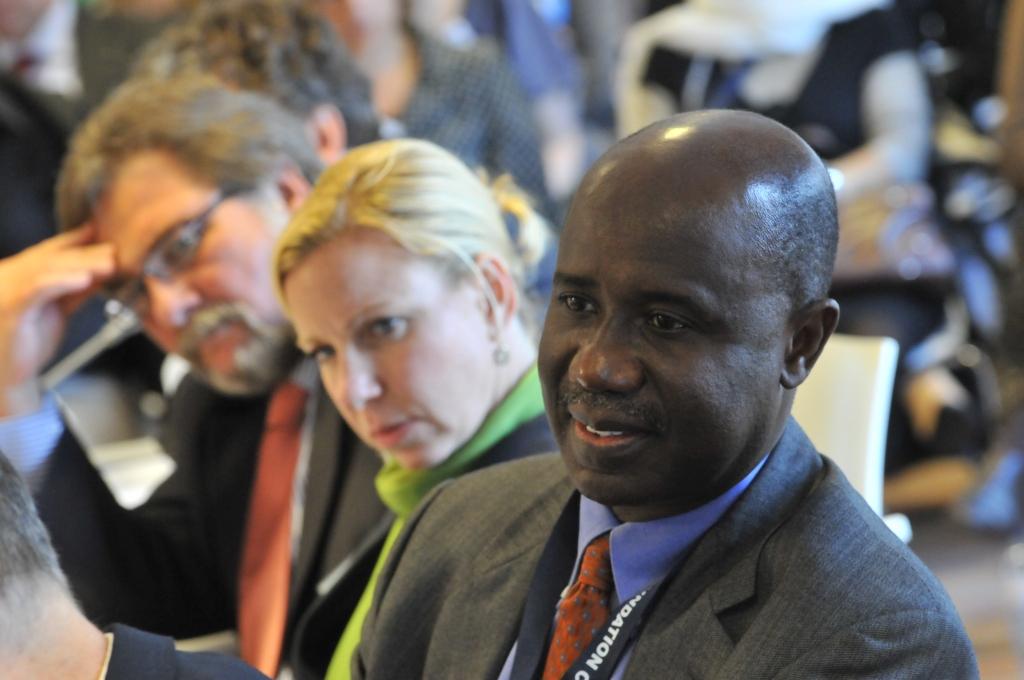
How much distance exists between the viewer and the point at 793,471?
4.24ft

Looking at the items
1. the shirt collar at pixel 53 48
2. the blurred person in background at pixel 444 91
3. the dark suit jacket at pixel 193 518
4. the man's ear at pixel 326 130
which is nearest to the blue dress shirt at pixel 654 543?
the dark suit jacket at pixel 193 518

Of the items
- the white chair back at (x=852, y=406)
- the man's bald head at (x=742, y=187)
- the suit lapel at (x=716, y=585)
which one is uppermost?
the man's bald head at (x=742, y=187)

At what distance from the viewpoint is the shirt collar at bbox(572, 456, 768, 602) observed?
4.18 feet

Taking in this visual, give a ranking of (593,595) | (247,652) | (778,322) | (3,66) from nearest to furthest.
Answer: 1. (778,322)
2. (593,595)
3. (247,652)
4. (3,66)

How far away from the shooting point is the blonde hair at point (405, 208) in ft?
6.09

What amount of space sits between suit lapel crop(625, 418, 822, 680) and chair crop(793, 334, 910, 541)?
82 cm

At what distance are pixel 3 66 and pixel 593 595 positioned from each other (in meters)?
3.15

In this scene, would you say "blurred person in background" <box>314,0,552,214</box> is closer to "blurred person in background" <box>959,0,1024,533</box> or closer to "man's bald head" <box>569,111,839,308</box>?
"blurred person in background" <box>959,0,1024,533</box>

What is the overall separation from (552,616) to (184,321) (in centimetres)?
117

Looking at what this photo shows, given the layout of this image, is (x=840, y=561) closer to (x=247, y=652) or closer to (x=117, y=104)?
(x=247, y=652)

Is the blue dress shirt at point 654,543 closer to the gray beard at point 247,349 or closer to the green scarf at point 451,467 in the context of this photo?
the green scarf at point 451,467

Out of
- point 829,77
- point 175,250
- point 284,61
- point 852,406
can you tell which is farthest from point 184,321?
point 829,77

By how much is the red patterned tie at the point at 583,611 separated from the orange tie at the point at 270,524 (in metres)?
1.03

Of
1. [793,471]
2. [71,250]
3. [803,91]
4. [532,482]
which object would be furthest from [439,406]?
[803,91]
